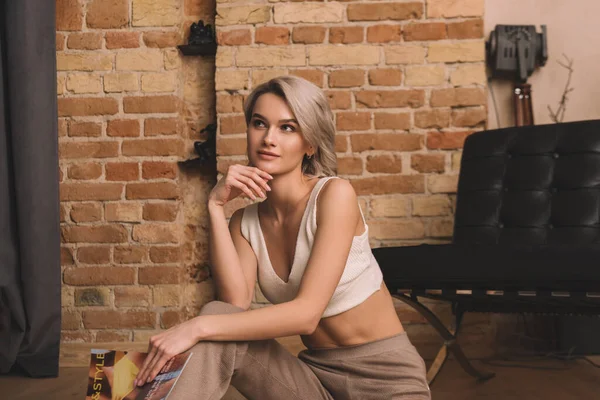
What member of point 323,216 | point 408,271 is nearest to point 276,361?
point 323,216

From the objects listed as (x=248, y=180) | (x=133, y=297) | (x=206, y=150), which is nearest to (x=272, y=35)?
(x=206, y=150)

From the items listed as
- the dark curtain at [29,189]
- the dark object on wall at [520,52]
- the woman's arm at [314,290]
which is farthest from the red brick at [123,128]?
the dark object on wall at [520,52]

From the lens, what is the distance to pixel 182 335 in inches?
44.8

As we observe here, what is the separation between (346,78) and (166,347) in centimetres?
163

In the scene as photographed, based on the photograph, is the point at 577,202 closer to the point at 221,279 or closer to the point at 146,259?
the point at 221,279

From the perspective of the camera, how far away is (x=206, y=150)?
268cm

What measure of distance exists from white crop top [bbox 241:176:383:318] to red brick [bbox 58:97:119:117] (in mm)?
1370

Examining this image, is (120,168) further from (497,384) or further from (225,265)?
(497,384)

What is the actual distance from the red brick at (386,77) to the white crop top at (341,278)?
1155 millimetres

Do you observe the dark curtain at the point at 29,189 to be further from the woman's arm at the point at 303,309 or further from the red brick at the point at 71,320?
the woman's arm at the point at 303,309

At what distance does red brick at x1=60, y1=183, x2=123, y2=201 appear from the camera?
259 cm

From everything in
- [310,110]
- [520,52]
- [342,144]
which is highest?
[520,52]

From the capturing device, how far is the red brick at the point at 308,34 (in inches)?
99.3

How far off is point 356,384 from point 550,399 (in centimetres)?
90
